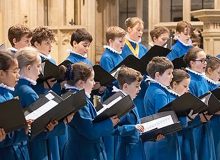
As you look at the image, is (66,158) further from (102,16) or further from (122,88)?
(102,16)

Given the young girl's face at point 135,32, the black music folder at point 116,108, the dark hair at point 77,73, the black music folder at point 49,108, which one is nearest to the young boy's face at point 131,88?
the black music folder at point 116,108

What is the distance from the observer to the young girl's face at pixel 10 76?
3.84 meters

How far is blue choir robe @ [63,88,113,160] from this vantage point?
13.7 ft

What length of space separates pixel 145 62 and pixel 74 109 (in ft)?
5.69

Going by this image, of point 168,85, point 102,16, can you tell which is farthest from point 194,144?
point 102,16

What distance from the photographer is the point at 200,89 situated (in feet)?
18.3

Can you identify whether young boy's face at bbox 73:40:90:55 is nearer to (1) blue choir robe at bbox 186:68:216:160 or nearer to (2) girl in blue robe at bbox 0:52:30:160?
(1) blue choir robe at bbox 186:68:216:160

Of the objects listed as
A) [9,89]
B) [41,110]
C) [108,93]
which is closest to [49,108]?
[41,110]

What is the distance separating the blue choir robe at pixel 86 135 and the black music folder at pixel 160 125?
40 centimetres

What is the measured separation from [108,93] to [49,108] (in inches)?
65.3

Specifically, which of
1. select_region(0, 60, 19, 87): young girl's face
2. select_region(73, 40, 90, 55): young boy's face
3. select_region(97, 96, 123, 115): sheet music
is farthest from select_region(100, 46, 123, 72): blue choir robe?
select_region(0, 60, 19, 87): young girl's face

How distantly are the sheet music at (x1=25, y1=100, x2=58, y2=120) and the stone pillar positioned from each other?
4119mm

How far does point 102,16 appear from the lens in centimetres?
1244

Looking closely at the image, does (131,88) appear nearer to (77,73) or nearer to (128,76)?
(128,76)
